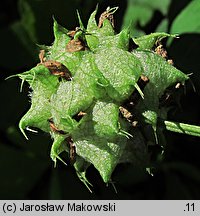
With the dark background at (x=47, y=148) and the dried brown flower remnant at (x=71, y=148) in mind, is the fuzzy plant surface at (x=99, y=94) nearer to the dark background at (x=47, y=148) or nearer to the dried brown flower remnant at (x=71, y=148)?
the dried brown flower remnant at (x=71, y=148)

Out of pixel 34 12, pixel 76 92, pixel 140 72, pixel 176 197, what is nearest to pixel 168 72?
pixel 140 72

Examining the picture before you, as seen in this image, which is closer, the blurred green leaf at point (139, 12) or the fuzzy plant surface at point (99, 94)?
the fuzzy plant surface at point (99, 94)

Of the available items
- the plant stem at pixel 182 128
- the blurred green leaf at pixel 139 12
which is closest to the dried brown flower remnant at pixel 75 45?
the plant stem at pixel 182 128

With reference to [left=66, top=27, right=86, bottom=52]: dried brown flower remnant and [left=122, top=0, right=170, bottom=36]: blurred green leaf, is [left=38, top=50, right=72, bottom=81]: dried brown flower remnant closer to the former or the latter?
[left=66, top=27, right=86, bottom=52]: dried brown flower remnant

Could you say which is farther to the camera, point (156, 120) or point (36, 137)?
point (36, 137)

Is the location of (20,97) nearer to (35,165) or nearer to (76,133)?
(35,165)
